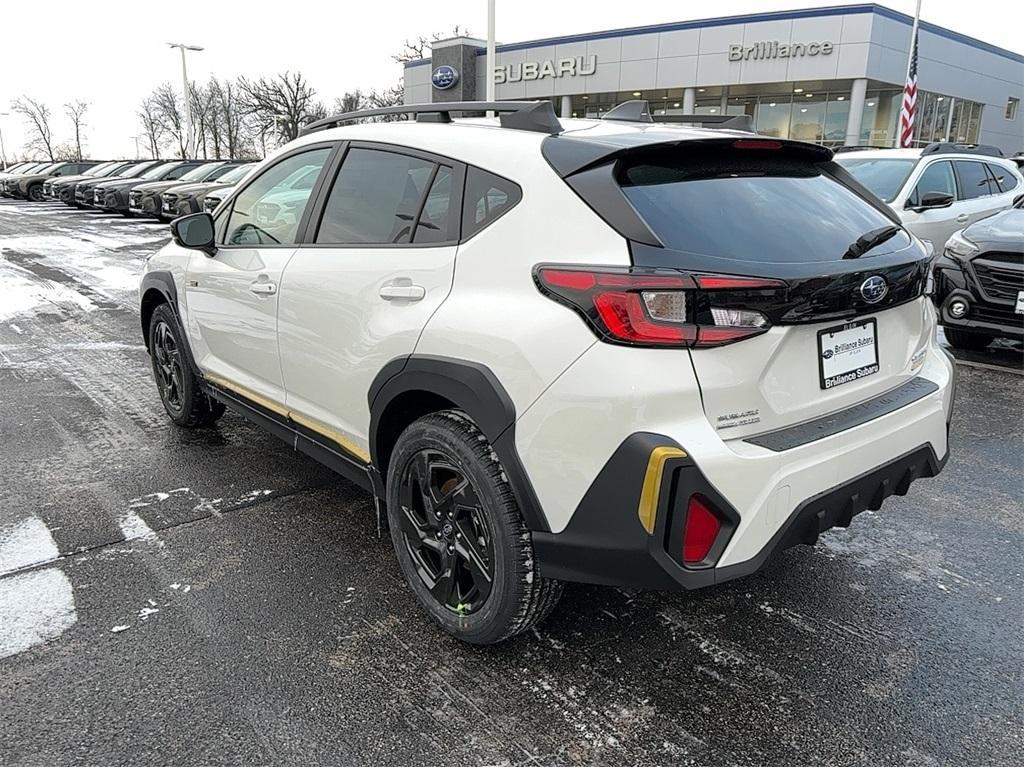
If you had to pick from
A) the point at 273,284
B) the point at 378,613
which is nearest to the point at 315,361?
the point at 273,284

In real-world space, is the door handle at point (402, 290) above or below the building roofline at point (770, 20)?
below

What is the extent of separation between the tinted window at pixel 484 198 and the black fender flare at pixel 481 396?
0.44 metres

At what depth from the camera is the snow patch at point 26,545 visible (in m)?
3.13

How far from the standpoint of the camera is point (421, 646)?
2607 mm

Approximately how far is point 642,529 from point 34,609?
228cm

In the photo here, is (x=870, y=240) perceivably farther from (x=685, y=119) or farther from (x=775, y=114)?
(x=775, y=114)

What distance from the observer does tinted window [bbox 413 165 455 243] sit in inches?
101

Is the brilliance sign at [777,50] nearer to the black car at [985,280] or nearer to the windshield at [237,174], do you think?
the windshield at [237,174]

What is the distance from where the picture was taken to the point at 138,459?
4.25 metres

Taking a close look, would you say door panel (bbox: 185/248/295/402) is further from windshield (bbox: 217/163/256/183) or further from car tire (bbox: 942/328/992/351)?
windshield (bbox: 217/163/256/183)

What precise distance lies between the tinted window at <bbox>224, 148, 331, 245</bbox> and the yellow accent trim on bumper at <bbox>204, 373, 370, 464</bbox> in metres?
0.72

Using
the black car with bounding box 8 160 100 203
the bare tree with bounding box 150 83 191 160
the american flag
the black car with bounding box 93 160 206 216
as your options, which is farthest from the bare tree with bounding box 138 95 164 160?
the american flag

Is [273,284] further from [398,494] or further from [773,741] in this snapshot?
[773,741]

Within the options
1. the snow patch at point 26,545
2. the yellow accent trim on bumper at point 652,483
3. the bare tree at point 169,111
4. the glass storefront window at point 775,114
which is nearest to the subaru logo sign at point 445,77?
the glass storefront window at point 775,114
